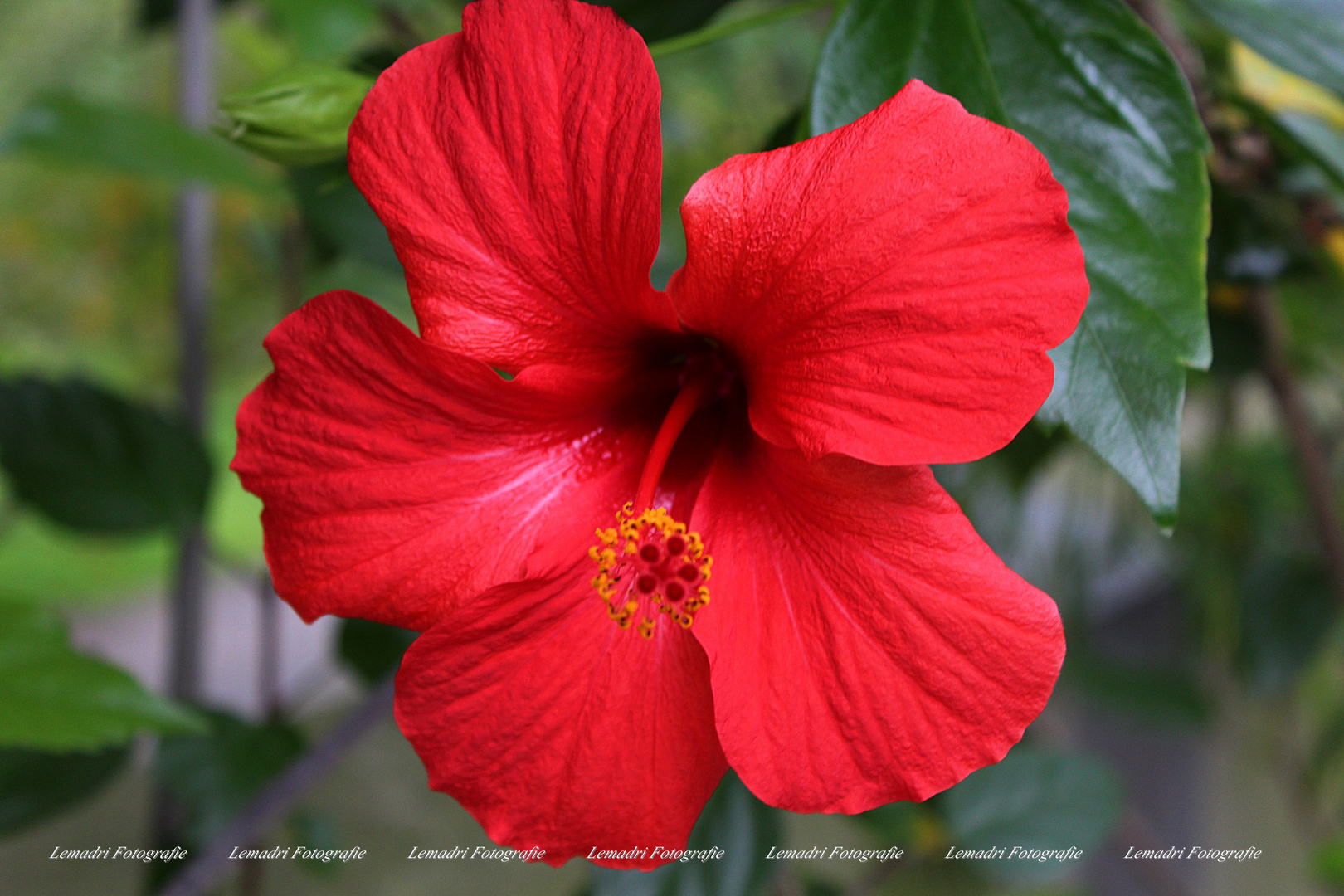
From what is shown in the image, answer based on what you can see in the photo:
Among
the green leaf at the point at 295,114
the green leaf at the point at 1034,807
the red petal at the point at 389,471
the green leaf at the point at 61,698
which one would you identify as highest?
the green leaf at the point at 295,114

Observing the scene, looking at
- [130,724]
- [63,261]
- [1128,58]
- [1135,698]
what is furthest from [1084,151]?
[63,261]

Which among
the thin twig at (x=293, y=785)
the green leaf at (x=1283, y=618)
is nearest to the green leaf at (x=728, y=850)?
the thin twig at (x=293, y=785)

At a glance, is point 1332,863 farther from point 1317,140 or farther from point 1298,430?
point 1317,140

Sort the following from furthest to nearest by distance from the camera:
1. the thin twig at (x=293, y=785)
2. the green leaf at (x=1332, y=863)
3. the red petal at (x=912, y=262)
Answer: the green leaf at (x=1332, y=863) < the thin twig at (x=293, y=785) < the red petal at (x=912, y=262)

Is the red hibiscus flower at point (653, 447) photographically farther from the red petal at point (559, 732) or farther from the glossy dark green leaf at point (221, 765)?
the glossy dark green leaf at point (221, 765)

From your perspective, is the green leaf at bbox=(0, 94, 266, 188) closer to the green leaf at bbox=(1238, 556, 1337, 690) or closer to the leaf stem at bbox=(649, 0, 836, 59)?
the leaf stem at bbox=(649, 0, 836, 59)

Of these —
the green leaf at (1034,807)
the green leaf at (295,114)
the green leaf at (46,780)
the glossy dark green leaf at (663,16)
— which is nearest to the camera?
the green leaf at (295,114)

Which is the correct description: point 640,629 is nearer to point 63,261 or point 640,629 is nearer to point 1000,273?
point 1000,273
